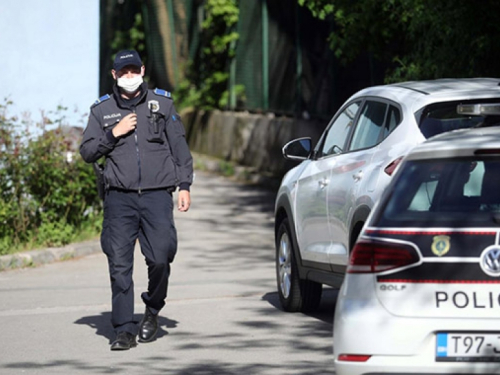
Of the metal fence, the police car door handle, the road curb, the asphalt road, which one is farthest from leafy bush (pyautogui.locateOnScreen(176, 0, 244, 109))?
the police car door handle

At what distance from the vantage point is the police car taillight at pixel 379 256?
17.9 ft

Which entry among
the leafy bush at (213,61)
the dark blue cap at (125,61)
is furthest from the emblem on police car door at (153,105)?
the leafy bush at (213,61)

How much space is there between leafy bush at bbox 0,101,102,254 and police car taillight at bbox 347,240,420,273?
8.27 m

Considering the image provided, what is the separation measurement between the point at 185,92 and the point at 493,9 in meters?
16.6

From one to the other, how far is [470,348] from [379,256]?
59 cm

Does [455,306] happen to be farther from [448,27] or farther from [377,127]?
[448,27]

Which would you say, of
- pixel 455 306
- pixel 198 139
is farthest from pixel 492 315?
pixel 198 139

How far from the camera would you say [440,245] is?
17.9 ft

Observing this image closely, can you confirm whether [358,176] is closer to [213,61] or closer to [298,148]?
[298,148]

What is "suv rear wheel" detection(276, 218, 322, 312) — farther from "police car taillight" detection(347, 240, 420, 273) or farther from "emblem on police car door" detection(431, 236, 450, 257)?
"emblem on police car door" detection(431, 236, 450, 257)

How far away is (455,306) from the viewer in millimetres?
5355

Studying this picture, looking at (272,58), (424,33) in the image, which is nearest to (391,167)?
(424,33)

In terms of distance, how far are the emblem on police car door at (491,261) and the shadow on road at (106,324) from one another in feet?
12.9

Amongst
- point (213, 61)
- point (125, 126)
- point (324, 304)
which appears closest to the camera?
point (125, 126)
